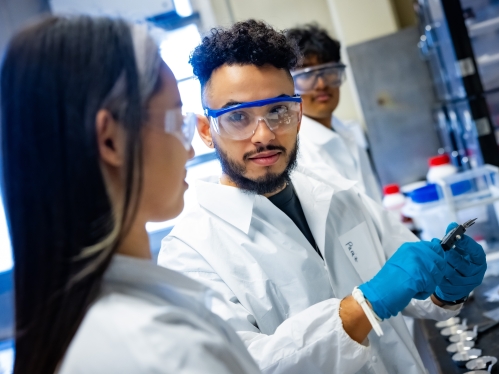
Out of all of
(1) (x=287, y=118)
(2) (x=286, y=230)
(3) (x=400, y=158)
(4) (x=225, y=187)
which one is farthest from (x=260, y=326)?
(3) (x=400, y=158)

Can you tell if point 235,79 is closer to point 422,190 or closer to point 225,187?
point 225,187

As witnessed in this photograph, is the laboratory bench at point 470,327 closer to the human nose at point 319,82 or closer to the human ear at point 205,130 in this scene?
the human ear at point 205,130

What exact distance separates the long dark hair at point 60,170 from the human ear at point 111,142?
0.03 feet

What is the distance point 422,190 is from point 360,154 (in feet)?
1.60

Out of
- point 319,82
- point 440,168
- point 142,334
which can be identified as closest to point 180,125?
point 142,334

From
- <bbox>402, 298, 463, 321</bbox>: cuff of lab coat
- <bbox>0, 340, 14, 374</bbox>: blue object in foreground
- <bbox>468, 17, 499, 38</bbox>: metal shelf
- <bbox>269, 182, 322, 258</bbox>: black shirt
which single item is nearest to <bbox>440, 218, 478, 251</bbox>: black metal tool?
<bbox>402, 298, 463, 321</bbox>: cuff of lab coat

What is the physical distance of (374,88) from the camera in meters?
3.80

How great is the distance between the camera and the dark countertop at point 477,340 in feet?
4.69

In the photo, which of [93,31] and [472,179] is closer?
[93,31]

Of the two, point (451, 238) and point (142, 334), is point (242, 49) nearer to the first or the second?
point (451, 238)

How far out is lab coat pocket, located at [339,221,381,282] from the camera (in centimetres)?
141

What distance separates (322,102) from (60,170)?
79.7 inches

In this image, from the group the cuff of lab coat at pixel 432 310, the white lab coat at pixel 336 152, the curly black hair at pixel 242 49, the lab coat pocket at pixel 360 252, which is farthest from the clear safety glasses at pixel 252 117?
the white lab coat at pixel 336 152

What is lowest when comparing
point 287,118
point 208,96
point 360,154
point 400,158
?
point 400,158
